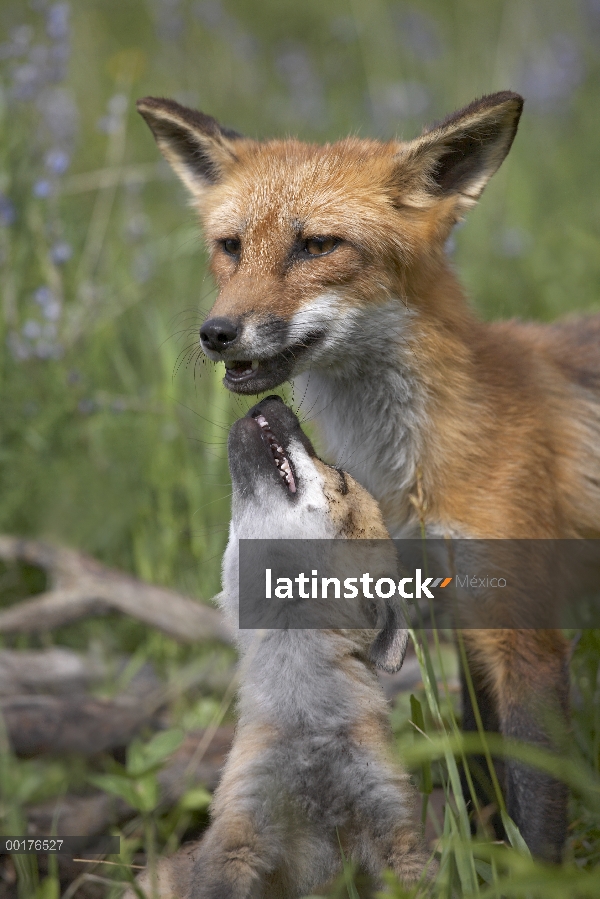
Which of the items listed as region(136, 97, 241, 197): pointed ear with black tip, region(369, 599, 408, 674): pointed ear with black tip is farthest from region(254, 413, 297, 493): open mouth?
region(136, 97, 241, 197): pointed ear with black tip

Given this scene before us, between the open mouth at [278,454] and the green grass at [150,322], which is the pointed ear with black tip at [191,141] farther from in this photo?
the open mouth at [278,454]

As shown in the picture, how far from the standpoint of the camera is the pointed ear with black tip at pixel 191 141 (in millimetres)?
3980

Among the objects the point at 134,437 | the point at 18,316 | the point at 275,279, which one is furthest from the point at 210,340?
the point at 18,316

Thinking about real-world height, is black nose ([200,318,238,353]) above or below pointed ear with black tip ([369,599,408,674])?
above

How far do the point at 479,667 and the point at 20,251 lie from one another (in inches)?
150

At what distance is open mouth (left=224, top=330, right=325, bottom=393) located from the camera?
10.8ft

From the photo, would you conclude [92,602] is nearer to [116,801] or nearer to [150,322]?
[116,801]

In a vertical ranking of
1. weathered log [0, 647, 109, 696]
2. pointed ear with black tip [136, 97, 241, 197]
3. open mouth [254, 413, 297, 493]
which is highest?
pointed ear with black tip [136, 97, 241, 197]

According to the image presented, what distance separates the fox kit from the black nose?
290 mm

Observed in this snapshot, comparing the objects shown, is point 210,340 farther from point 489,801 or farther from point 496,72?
point 496,72

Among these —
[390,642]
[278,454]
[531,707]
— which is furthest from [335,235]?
[531,707]

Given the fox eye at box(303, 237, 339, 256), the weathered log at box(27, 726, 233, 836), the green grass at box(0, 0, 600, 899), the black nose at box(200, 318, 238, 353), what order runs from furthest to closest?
1. the green grass at box(0, 0, 600, 899)
2. the weathered log at box(27, 726, 233, 836)
3. the fox eye at box(303, 237, 339, 256)
4. the black nose at box(200, 318, 238, 353)

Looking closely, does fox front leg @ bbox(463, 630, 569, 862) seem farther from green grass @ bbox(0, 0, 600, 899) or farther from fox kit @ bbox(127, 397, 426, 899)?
fox kit @ bbox(127, 397, 426, 899)

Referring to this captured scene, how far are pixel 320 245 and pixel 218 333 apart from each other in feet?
2.04
